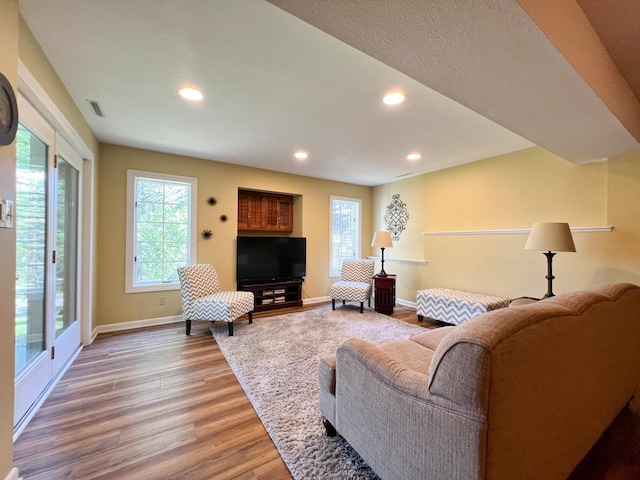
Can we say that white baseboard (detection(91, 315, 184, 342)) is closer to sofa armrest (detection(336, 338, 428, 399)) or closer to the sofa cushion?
the sofa cushion

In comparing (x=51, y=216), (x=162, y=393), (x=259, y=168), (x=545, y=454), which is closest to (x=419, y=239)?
(x=259, y=168)

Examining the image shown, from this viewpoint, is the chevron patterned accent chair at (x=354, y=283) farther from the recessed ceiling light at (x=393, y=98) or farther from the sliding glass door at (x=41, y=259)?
the sliding glass door at (x=41, y=259)

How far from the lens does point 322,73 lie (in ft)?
6.15

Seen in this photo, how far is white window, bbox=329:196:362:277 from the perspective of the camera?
5372 millimetres

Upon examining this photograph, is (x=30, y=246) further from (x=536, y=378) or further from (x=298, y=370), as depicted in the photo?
(x=536, y=378)

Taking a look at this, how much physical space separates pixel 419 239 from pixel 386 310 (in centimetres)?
145

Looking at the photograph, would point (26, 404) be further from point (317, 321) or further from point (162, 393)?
point (317, 321)

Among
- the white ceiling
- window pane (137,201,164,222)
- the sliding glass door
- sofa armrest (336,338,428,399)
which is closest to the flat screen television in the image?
window pane (137,201,164,222)

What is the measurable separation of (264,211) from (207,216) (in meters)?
1.09

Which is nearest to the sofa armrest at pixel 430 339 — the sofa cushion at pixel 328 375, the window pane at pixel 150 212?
the sofa cushion at pixel 328 375

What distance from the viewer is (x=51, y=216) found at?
2086 millimetres

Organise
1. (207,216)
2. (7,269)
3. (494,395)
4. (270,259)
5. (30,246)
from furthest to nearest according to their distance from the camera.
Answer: (270,259)
(207,216)
(30,246)
(7,269)
(494,395)

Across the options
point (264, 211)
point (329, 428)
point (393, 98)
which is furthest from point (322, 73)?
point (264, 211)

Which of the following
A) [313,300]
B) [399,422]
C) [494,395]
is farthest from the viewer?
[313,300]
